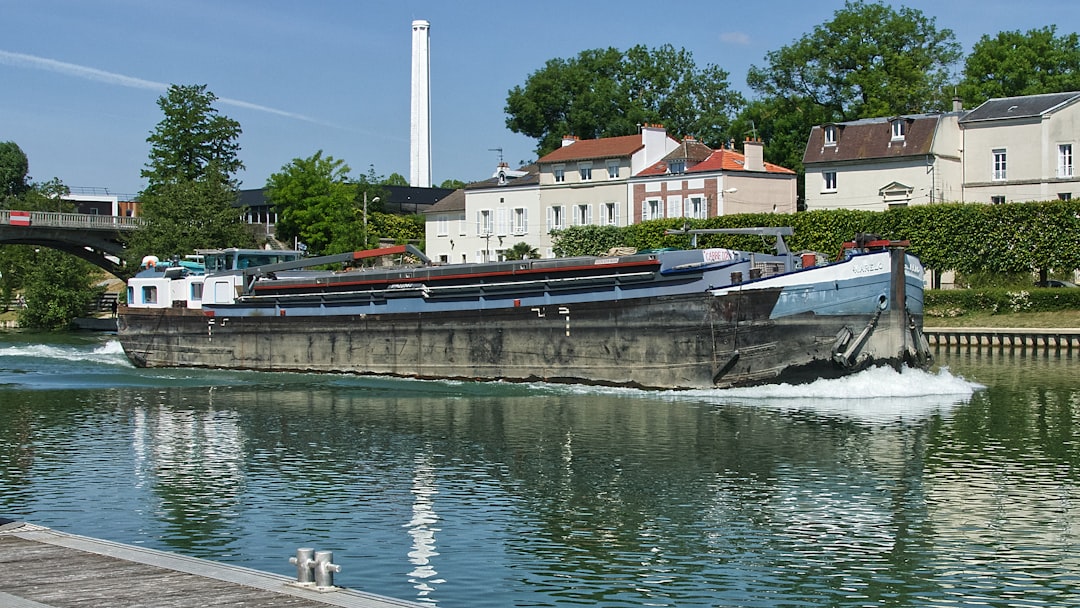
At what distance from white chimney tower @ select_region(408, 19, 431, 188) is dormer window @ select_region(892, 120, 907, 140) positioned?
6902 cm

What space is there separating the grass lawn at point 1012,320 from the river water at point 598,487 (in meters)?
22.0

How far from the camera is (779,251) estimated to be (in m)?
40.6

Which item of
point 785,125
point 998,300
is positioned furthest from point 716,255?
point 785,125

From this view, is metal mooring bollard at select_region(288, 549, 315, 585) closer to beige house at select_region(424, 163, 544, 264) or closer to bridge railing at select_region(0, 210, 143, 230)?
beige house at select_region(424, 163, 544, 264)

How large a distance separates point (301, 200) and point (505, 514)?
8733 centimetres

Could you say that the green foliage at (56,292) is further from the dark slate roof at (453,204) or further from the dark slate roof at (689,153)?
the dark slate roof at (689,153)

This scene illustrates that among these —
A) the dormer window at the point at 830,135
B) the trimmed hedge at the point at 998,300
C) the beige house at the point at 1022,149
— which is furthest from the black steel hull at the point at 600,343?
the dormer window at the point at 830,135

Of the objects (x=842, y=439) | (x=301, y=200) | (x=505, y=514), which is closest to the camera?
(x=505, y=514)

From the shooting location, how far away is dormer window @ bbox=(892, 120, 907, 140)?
81188 mm

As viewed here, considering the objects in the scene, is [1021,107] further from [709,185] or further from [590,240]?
[590,240]

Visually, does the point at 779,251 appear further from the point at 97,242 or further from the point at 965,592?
the point at 97,242

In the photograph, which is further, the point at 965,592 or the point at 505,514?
the point at 505,514

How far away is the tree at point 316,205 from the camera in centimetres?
10369

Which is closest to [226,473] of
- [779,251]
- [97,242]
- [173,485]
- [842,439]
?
[173,485]
